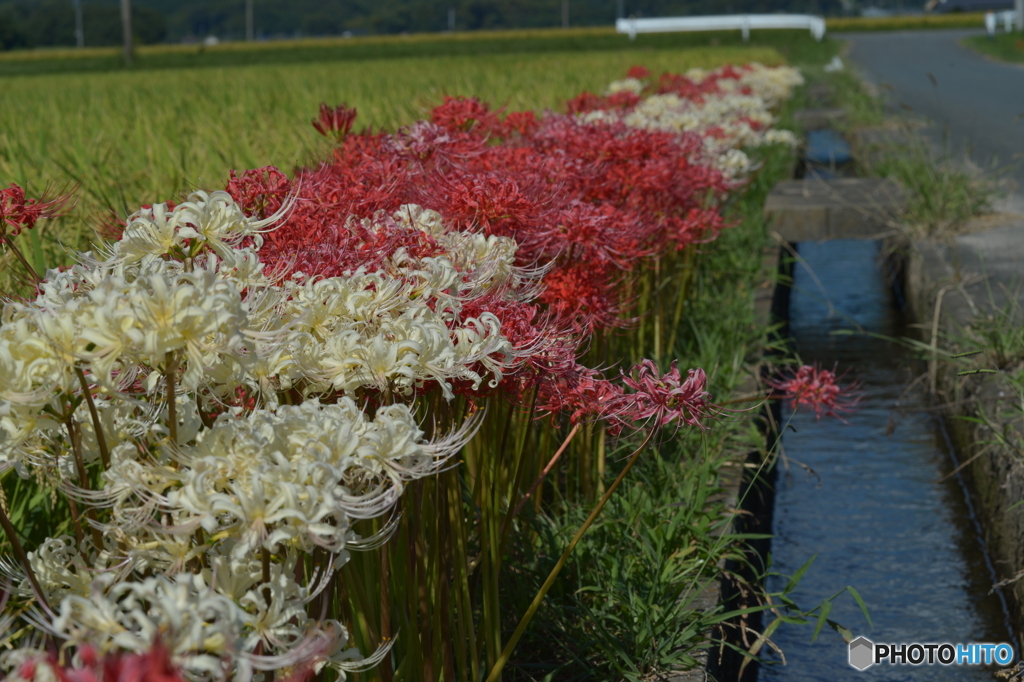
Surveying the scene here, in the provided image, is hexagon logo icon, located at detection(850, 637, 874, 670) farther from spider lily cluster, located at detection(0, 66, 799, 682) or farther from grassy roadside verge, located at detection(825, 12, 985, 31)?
grassy roadside verge, located at detection(825, 12, 985, 31)

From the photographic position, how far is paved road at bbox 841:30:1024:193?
10.4 meters

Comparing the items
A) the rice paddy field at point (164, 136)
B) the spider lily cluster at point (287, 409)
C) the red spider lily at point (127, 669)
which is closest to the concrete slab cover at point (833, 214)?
the rice paddy field at point (164, 136)

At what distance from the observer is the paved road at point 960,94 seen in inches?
409

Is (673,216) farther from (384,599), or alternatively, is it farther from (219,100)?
(219,100)

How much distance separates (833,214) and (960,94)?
12.6 meters

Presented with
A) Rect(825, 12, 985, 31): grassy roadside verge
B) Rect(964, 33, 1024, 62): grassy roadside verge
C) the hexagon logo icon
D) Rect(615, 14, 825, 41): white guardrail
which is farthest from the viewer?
Rect(825, 12, 985, 31): grassy roadside verge

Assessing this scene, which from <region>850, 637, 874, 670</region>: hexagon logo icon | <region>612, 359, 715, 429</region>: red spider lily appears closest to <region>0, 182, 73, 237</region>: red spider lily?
<region>612, 359, 715, 429</region>: red spider lily

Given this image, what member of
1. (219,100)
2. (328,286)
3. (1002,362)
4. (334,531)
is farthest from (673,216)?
(219,100)

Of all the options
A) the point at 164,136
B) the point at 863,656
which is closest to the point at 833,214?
the point at 164,136

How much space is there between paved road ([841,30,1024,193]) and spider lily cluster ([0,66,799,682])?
401 centimetres

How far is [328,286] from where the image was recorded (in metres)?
1.64

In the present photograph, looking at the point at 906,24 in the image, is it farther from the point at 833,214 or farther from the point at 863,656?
the point at 863,656

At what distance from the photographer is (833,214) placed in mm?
6941

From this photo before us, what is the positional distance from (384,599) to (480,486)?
56 centimetres
